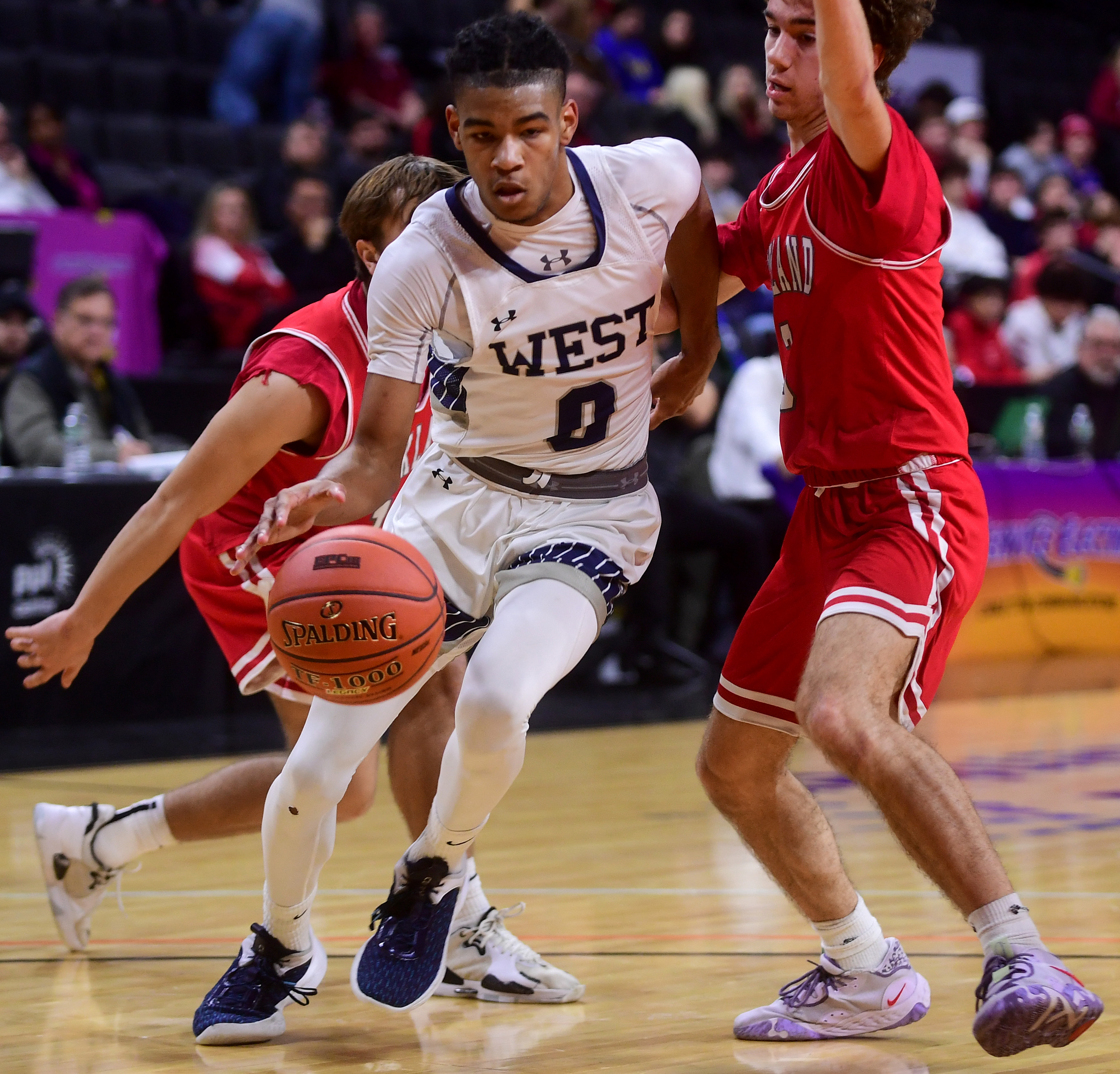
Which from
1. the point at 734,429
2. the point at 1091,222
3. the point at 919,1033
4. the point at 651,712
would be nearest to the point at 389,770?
the point at 919,1033

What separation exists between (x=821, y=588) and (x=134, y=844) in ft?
6.52

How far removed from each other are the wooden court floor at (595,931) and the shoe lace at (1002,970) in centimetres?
41

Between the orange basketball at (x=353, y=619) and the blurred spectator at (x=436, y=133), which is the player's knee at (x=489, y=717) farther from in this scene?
the blurred spectator at (x=436, y=133)

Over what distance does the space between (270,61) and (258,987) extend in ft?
32.5

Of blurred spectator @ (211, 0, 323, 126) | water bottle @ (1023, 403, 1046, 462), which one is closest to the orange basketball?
water bottle @ (1023, 403, 1046, 462)

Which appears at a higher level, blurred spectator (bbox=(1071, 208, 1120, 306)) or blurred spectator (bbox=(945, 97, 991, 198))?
blurred spectator (bbox=(945, 97, 991, 198))

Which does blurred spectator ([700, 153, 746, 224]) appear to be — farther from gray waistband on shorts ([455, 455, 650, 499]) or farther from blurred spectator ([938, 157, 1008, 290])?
gray waistband on shorts ([455, 455, 650, 499])

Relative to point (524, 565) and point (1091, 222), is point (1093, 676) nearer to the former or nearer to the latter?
point (1091, 222)

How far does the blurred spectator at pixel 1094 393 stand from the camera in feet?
36.7

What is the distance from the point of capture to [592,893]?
5.03 meters

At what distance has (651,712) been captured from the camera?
356 inches

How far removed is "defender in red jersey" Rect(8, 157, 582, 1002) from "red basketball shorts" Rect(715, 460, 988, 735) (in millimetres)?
871

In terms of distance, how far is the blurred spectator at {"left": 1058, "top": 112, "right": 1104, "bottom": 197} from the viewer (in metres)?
16.5

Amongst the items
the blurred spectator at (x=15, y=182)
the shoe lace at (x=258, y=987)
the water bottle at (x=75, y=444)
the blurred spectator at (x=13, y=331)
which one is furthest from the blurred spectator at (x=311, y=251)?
the shoe lace at (x=258, y=987)
